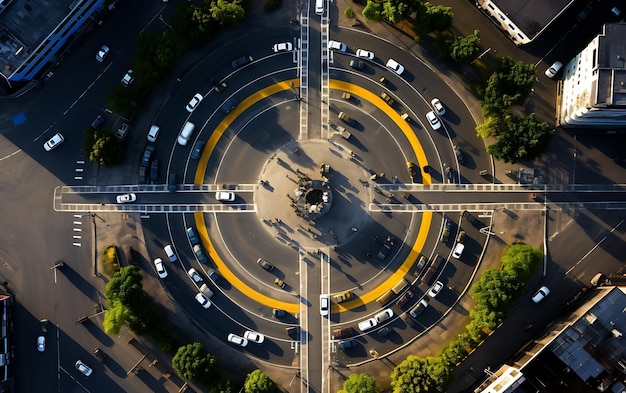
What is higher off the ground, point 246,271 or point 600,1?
point 600,1

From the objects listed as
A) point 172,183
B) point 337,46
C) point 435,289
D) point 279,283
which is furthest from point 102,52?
point 435,289

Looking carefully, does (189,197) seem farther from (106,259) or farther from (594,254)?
(594,254)

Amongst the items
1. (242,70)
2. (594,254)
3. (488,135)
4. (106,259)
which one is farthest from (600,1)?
(106,259)

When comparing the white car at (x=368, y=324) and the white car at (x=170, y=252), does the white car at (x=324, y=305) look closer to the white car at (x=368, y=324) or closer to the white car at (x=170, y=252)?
the white car at (x=368, y=324)

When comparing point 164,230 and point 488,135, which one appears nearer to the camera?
point 488,135

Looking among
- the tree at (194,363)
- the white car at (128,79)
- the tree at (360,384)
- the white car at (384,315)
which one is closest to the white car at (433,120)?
the white car at (384,315)

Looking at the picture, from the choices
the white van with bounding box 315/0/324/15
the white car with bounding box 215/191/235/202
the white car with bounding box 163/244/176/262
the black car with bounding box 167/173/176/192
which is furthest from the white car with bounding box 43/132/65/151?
the white van with bounding box 315/0/324/15
